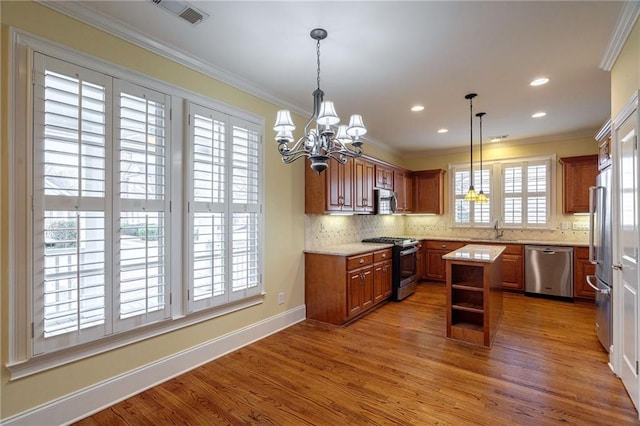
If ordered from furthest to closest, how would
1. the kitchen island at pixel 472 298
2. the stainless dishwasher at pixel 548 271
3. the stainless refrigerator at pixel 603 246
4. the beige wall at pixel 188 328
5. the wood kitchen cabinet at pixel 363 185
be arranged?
the stainless dishwasher at pixel 548 271
the wood kitchen cabinet at pixel 363 185
the kitchen island at pixel 472 298
the stainless refrigerator at pixel 603 246
the beige wall at pixel 188 328

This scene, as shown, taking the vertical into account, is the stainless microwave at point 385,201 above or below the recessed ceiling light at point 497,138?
below

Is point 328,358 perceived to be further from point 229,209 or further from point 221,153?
point 221,153

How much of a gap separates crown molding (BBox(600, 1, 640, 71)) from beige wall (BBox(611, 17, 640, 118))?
36mm

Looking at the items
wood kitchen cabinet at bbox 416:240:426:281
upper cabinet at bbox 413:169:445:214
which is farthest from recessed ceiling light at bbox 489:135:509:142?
wood kitchen cabinet at bbox 416:240:426:281

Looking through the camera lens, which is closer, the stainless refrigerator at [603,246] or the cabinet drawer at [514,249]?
the stainless refrigerator at [603,246]

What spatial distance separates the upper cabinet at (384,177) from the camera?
5.43 meters

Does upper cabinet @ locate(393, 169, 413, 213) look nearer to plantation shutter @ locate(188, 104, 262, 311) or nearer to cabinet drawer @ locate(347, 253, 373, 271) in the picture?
cabinet drawer @ locate(347, 253, 373, 271)

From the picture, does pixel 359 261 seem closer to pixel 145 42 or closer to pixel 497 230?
pixel 145 42

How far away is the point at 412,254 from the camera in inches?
217

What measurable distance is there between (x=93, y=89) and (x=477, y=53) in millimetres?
3145

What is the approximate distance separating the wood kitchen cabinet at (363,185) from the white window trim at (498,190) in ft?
8.11

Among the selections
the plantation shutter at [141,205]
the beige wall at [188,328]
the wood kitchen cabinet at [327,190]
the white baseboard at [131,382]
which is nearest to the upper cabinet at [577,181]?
the wood kitchen cabinet at [327,190]

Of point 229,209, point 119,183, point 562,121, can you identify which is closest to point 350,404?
point 229,209

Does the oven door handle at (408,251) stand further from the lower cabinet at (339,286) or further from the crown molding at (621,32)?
the crown molding at (621,32)
